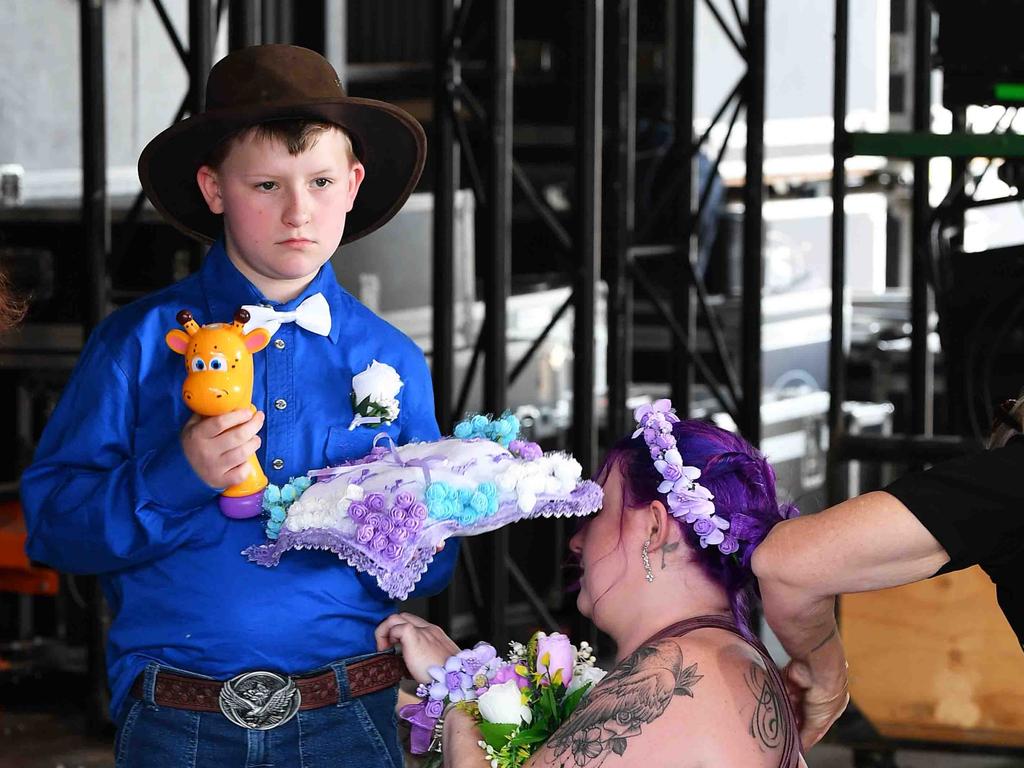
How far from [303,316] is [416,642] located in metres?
0.47

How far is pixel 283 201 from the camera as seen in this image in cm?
200

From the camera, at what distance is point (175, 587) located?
1.99 metres

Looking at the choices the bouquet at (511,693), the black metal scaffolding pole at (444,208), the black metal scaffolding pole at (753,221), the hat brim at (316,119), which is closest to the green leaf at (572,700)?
the bouquet at (511,693)

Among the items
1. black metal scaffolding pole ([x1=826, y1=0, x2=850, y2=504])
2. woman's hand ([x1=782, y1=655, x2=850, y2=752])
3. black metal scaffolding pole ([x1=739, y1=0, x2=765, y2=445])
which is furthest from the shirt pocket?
black metal scaffolding pole ([x1=739, y1=0, x2=765, y2=445])

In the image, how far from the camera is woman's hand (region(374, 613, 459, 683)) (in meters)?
2.01

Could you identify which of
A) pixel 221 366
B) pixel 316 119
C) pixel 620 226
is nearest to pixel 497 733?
pixel 221 366

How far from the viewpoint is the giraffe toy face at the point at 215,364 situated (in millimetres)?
1843

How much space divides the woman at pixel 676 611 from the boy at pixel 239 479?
0.74 feet

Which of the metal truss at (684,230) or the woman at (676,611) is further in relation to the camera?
the metal truss at (684,230)

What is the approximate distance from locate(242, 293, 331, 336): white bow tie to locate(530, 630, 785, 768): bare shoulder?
0.64 meters

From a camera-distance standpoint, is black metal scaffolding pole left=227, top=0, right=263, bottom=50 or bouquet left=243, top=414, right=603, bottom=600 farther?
black metal scaffolding pole left=227, top=0, right=263, bottom=50

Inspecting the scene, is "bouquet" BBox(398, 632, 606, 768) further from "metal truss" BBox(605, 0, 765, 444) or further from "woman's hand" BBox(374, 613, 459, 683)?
"metal truss" BBox(605, 0, 765, 444)

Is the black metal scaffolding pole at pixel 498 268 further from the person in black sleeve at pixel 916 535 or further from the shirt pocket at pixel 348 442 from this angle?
the person in black sleeve at pixel 916 535

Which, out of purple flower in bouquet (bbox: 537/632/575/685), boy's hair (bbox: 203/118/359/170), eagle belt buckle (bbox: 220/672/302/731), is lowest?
eagle belt buckle (bbox: 220/672/302/731)
